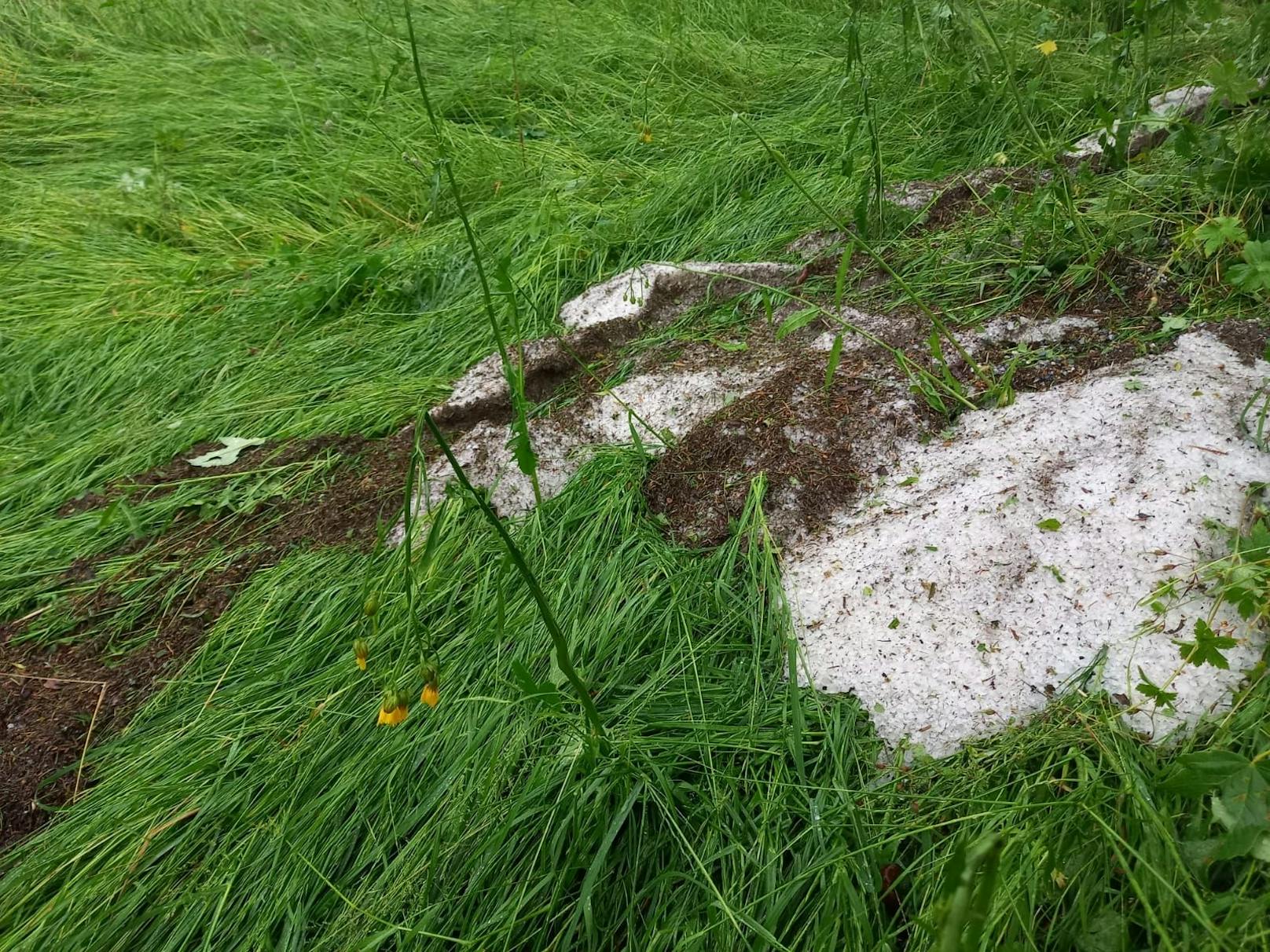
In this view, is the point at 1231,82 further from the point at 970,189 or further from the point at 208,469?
Result: the point at 208,469

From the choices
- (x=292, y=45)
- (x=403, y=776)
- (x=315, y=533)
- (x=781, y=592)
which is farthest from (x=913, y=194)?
(x=292, y=45)

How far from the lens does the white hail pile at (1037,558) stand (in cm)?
125

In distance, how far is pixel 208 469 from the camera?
89.8 inches

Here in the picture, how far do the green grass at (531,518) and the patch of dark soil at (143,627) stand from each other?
0.26 ft

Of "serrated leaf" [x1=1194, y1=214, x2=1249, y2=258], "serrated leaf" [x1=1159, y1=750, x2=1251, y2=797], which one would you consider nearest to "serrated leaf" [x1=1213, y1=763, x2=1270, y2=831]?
"serrated leaf" [x1=1159, y1=750, x2=1251, y2=797]

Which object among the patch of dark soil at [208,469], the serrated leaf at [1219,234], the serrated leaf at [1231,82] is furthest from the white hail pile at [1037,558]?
the patch of dark soil at [208,469]

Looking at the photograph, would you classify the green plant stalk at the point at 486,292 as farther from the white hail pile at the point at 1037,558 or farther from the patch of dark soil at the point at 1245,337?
the patch of dark soil at the point at 1245,337

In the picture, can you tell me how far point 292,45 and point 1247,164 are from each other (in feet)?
15.1

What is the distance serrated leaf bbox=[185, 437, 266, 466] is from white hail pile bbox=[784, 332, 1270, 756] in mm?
1623

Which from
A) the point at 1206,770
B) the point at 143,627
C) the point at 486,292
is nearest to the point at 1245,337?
the point at 1206,770

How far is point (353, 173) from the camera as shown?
3.38 m

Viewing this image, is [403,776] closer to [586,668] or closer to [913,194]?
[586,668]

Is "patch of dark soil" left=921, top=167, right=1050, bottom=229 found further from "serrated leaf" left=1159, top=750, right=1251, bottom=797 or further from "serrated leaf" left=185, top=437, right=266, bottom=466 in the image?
"serrated leaf" left=185, top=437, right=266, bottom=466

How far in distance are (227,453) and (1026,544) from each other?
208 cm
